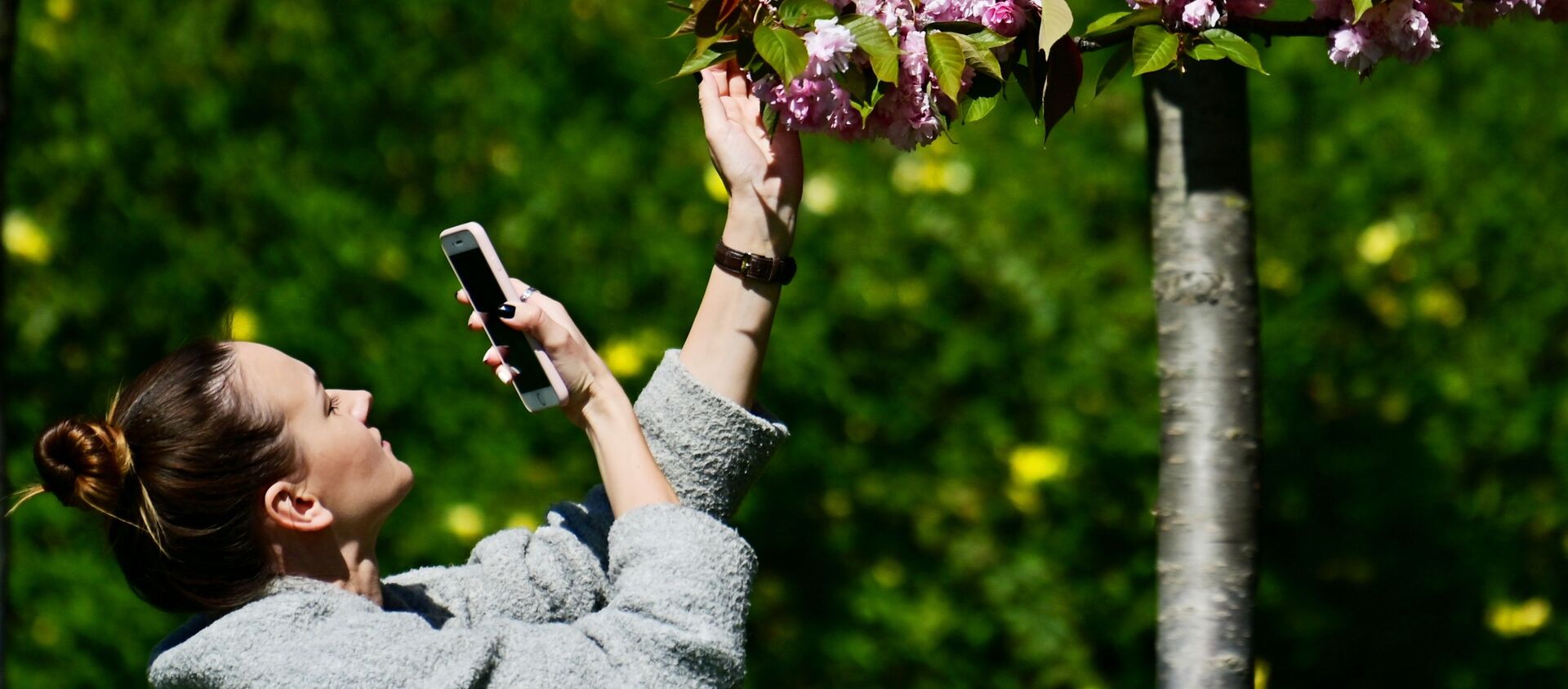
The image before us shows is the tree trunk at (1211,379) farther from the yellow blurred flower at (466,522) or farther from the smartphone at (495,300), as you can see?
the yellow blurred flower at (466,522)

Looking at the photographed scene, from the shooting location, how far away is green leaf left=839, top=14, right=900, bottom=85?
1.22 metres

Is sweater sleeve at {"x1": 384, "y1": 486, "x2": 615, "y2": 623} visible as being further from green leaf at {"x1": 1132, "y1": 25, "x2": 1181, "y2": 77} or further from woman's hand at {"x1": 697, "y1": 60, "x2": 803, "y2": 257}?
green leaf at {"x1": 1132, "y1": 25, "x2": 1181, "y2": 77}

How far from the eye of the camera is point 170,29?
3.03 meters

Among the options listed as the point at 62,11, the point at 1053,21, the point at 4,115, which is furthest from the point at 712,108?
the point at 62,11

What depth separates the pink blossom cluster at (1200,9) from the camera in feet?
4.13

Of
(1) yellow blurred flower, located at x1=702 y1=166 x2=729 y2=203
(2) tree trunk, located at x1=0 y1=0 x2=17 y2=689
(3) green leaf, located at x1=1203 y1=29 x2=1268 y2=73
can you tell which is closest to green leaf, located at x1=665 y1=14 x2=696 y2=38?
(3) green leaf, located at x1=1203 y1=29 x2=1268 y2=73

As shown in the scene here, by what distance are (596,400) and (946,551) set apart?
1.45m

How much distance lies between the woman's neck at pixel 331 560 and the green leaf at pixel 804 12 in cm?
73

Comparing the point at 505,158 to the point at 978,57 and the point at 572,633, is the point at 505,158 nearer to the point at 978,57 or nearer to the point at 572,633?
the point at 572,633

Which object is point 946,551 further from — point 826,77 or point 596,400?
point 826,77

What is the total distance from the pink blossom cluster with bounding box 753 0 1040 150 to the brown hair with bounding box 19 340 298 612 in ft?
2.12

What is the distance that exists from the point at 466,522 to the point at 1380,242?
72.2 inches

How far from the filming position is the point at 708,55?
132 centimetres

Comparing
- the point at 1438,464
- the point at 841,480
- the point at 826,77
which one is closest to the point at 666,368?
the point at 826,77
